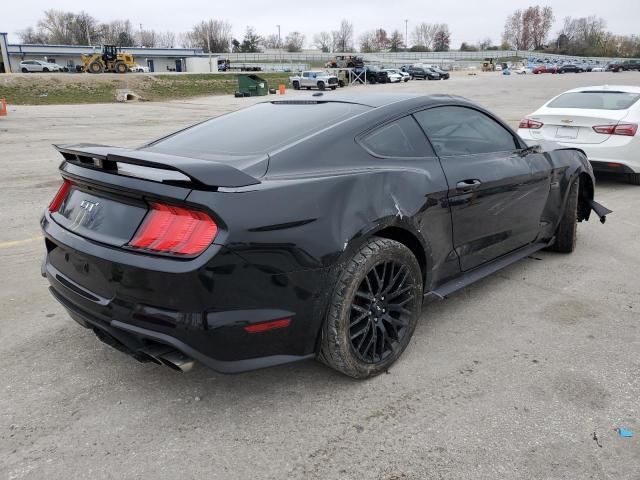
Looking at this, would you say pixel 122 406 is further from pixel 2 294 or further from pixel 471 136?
pixel 471 136

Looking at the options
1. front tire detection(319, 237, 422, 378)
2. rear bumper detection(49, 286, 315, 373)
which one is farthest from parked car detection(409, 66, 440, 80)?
rear bumper detection(49, 286, 315, 373)

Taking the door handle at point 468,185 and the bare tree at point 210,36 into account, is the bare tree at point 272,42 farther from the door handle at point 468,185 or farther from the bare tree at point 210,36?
the door handle at point 468,185

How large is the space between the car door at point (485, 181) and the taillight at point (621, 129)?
396 cm

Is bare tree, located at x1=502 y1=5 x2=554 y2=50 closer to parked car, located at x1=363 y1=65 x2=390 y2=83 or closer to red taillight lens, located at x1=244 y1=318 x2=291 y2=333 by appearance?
parked car, located at x1=363 y1=65 x2=390 y2=83

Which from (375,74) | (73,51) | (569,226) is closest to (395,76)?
(375,74)

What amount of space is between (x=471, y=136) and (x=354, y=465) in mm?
2475

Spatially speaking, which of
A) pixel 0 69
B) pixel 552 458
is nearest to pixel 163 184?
pixel 552 458

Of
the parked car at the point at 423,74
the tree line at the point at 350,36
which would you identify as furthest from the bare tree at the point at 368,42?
the parked car at the point at 423,74

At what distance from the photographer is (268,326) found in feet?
8.28

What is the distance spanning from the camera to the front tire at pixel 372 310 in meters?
2.75

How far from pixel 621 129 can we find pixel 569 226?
359 cm

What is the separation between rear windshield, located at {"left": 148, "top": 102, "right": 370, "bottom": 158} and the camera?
307 centimetres

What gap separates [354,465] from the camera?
7.79 ft

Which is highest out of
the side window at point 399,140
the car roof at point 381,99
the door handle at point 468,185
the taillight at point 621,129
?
the car roof at point 381,99
